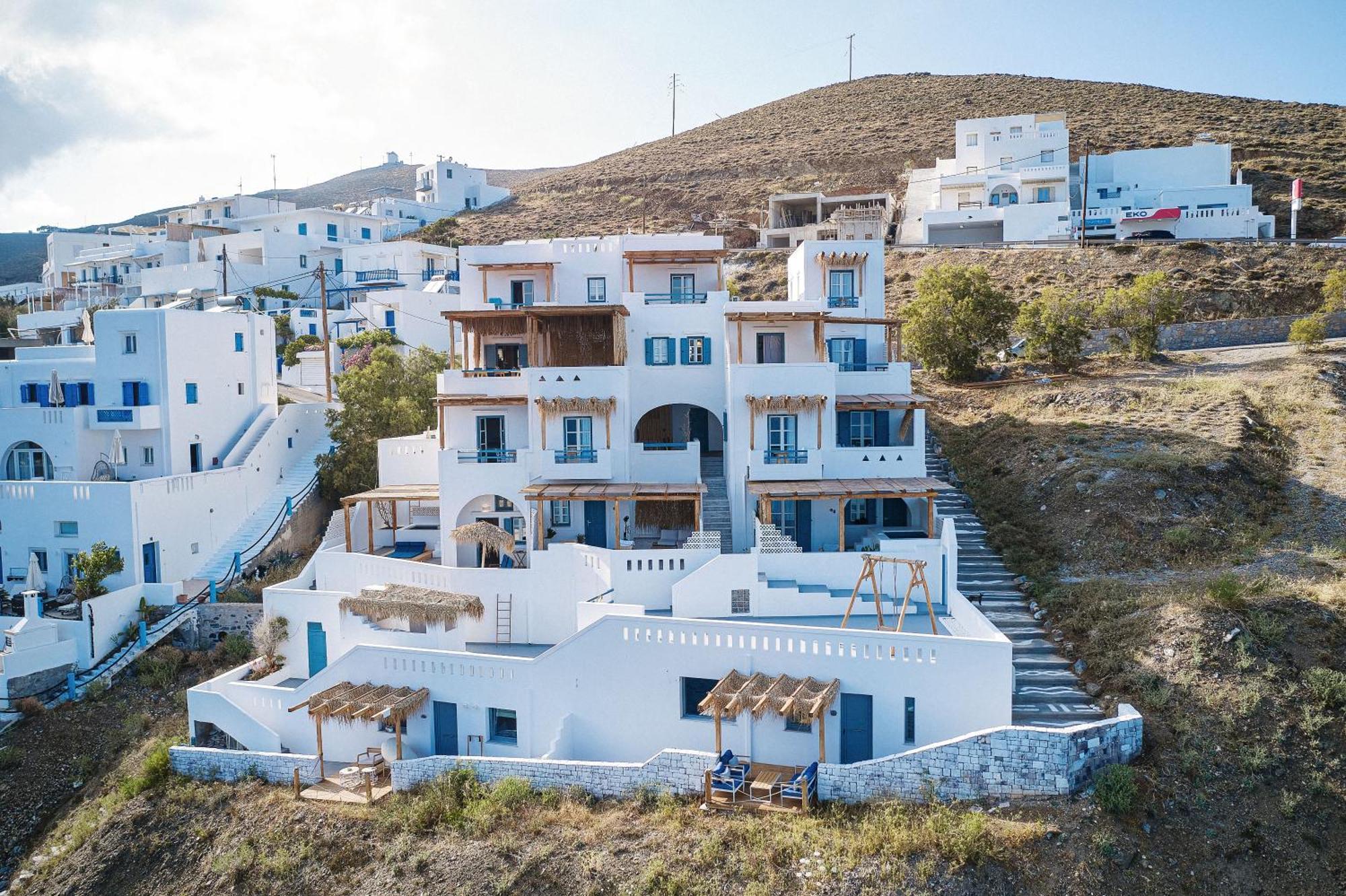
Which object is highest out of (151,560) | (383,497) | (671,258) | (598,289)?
(671,258)

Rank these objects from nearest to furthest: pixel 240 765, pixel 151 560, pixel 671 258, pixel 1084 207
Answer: pixel 240 765
pixel 151 560
pixel 671 258
pixel 1084 207

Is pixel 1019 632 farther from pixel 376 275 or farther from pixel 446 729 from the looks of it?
pixel 376 275

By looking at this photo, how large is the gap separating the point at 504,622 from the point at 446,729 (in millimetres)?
3445

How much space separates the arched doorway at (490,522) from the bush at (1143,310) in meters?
25.4

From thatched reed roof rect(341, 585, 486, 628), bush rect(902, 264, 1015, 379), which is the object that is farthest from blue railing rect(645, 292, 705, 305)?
bush rect(902, 264, 1015, 379)

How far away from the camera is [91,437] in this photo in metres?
32.1

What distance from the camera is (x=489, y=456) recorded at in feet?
89.0

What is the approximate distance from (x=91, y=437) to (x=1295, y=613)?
1393 inches

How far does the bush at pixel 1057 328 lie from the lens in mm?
36500

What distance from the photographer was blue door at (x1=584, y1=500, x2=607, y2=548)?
26.7 metres

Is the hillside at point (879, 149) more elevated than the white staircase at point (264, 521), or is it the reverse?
the hillside at point (879, 149)

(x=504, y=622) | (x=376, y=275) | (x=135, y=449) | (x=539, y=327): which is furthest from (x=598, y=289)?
(x=376, y=275)

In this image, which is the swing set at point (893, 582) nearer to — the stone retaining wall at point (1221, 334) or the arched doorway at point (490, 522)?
the arched doorway at point (490, 522)

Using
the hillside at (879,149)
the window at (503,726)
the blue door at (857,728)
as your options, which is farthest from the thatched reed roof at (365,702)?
the hillside at (879,149)
